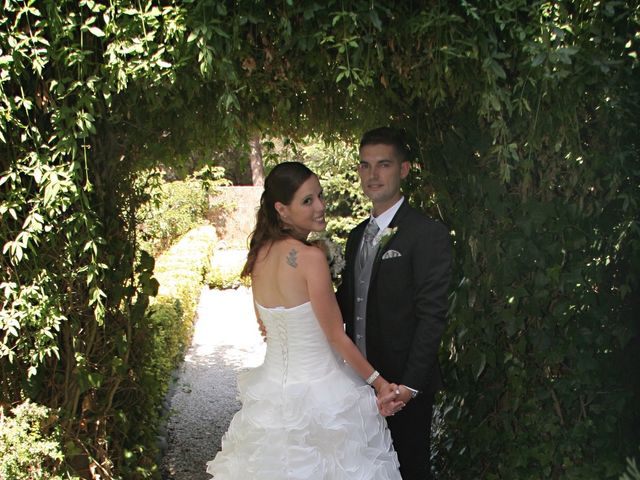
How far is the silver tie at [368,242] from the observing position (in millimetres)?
2967

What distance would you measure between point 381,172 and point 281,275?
671 millimetres

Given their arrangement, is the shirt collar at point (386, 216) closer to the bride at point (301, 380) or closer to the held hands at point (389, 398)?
the bride at point (301, 380)

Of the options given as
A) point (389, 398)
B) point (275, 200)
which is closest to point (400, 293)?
point (389, 398)

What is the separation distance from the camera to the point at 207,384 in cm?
668

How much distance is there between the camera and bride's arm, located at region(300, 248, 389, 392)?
2629 millimetres

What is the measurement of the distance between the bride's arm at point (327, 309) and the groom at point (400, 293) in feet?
0.61

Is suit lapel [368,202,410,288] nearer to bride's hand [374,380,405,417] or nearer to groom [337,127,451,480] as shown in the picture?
groom [337,127,451,480]

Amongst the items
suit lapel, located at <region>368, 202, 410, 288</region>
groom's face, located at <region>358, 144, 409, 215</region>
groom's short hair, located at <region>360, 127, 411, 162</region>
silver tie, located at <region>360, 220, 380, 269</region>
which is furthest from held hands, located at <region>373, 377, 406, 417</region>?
groom's short hair, located at <region>360, 127, 411, 162</region>

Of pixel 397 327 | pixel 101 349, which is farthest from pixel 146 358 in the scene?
pixel 397 327

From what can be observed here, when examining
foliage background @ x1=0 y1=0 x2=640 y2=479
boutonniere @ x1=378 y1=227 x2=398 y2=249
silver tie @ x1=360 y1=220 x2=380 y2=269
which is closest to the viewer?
foliage background @ x1=0 y1=0 x2=640 y2=479

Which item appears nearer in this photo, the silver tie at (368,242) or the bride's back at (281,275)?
the bride's back at (281,275)

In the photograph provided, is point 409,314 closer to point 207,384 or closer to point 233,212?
point 207,384

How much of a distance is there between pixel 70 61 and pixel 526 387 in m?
2.43

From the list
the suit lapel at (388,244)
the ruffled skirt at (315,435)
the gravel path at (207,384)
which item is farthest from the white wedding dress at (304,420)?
the gravel path at (207,384)
